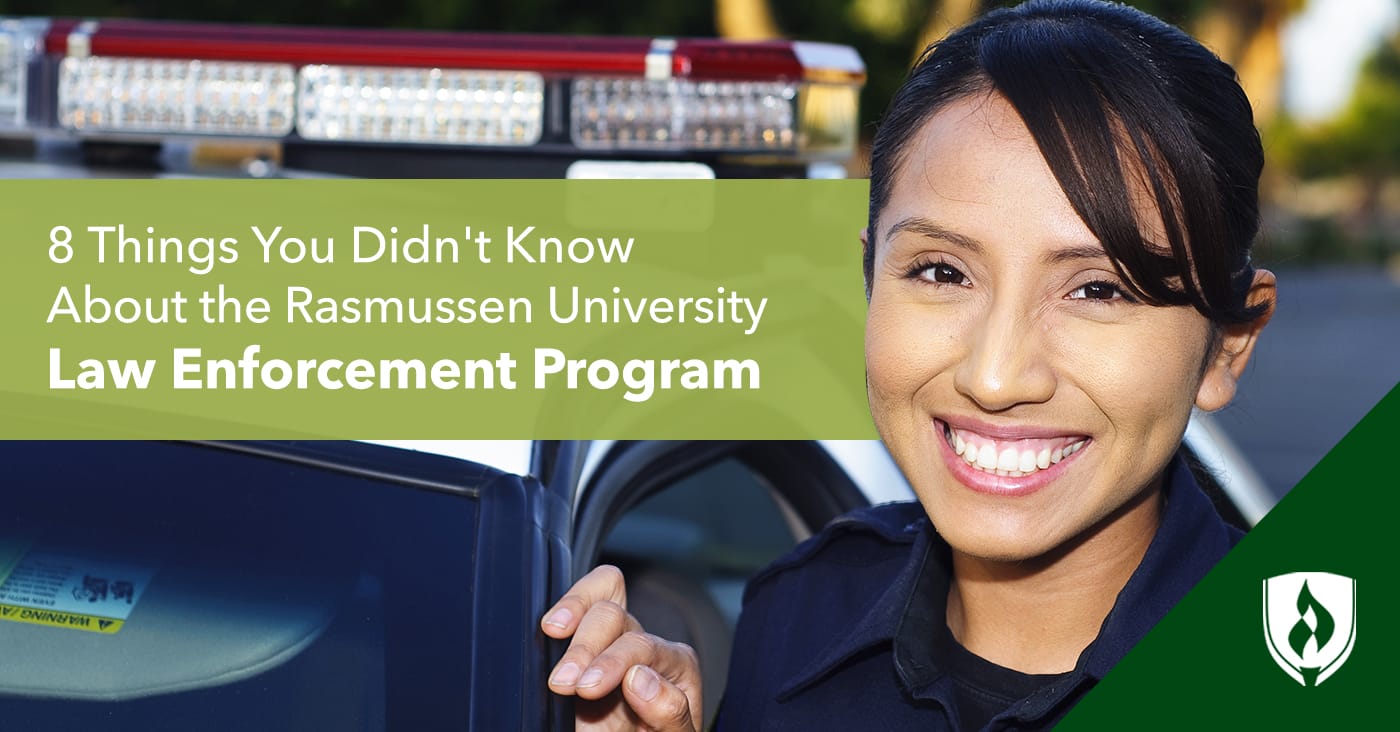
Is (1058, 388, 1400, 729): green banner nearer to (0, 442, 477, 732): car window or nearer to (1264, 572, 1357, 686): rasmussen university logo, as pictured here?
(1264, 572, 1357, 686): rasmussen university logo

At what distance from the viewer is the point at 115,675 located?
1.63 meters

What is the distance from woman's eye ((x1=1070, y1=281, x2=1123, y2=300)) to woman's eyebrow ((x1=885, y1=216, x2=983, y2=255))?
3.6 inches

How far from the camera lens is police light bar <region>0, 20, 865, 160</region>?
215 cm

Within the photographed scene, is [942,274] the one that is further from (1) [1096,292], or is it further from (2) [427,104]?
(2) [427,104]

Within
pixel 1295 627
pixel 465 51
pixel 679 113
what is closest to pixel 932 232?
pixel 1295 627

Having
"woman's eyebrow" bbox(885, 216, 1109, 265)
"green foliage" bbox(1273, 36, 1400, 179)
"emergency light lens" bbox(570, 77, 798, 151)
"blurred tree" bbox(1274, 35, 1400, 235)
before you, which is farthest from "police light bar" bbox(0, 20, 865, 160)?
"green foliage" bbox(1273, 36, 1400, 179)

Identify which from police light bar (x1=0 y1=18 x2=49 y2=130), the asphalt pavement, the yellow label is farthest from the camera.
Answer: the asphalt pavement

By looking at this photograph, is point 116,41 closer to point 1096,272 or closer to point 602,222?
point 602,222

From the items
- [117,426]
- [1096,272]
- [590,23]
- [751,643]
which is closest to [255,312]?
[117,426]

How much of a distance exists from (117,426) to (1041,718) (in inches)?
36.9

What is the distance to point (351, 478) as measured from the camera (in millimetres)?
1630

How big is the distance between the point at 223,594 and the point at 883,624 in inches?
25.1

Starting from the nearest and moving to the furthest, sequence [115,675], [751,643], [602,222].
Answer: [115,675]
[751,643]
[602,222]

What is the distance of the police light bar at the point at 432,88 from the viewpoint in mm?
2152
